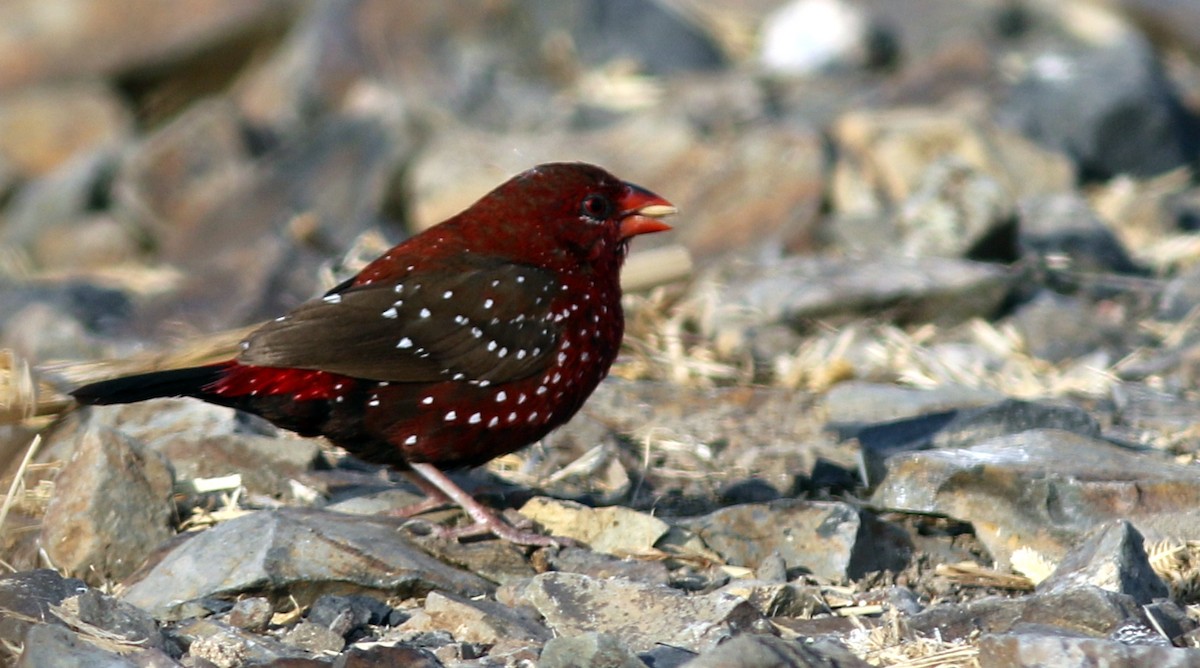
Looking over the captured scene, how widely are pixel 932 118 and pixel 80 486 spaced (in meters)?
6.23

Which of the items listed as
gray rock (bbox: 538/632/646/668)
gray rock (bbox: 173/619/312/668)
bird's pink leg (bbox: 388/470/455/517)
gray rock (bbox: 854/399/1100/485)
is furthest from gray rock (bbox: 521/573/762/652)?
gray rock (bbox: 854/399/1100/485)

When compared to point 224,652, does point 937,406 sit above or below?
below

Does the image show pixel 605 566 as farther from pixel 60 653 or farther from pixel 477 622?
pixel 60 653

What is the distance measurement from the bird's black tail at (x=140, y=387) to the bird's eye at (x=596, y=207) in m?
1.36

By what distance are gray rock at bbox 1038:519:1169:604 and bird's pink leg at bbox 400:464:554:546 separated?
1399 mm

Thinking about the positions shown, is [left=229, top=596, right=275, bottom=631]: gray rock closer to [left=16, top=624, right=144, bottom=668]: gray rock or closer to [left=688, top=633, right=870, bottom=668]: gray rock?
[left=16, top=624, right=144, bottom=668]: gray rock

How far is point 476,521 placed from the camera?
473 centimetres

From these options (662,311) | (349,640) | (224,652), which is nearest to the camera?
(224,652)

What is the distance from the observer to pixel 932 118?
9.45 meters

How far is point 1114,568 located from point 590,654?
136cm

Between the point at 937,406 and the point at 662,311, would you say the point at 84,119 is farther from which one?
the point at 937,406

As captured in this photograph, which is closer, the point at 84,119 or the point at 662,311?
the point at 662,311

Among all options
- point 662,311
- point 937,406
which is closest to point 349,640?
point 937,406

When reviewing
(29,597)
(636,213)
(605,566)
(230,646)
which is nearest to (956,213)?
(636,213)
